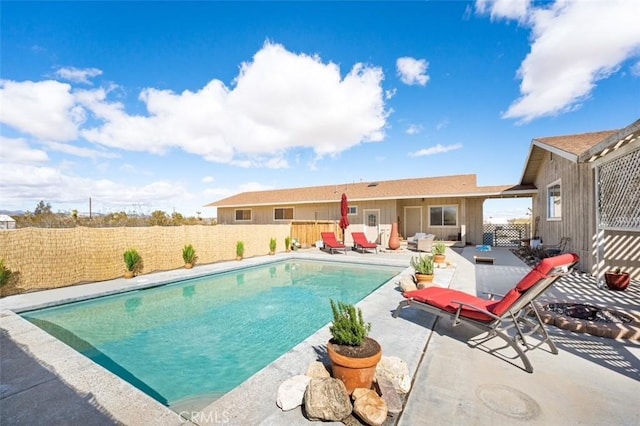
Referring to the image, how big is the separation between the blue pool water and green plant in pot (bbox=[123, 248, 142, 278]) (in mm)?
1350

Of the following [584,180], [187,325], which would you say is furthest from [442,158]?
[187,325]

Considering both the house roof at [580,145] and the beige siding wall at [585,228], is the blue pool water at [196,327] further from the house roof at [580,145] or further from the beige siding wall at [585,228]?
the house roof at [580,145]

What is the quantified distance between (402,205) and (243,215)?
13.2 metres

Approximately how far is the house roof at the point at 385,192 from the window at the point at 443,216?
1406mm

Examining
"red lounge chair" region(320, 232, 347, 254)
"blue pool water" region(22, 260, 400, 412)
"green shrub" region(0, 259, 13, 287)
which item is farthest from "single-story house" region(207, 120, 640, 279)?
"green shrub" region(0, 259, 13, 287)

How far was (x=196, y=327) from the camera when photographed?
5332 millimetres

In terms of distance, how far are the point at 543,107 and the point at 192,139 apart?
2316cm

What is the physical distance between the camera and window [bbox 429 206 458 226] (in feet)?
55.2

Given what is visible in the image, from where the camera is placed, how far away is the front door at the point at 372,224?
1756 centimetres

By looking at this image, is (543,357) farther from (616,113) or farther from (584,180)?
(616,113)

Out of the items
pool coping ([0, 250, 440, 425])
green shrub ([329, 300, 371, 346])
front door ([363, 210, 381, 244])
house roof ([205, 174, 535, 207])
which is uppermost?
house roof ([205, 174, 535, 207])

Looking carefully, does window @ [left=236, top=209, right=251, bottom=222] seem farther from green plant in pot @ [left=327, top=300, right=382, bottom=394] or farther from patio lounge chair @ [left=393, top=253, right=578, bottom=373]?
green plant in pot @ [left=327, top=300, right=382, bottom=394]

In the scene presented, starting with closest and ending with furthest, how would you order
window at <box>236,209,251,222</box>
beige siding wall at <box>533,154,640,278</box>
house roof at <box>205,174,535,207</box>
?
beige siding wall at <box>533,154,640,278</box> < house roof at <box>205,174,535,207</box> < window at <box>236,209,251,222</box>

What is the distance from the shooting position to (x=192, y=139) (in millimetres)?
21844
